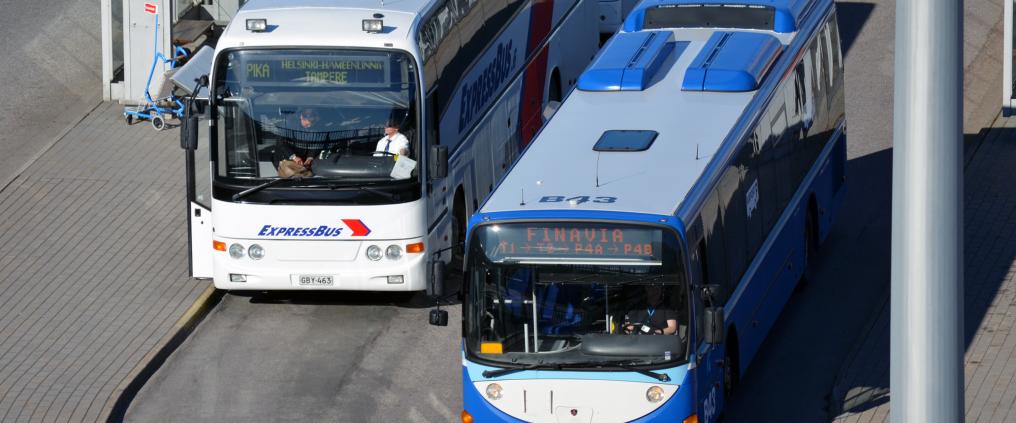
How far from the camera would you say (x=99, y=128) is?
2411 centimetres

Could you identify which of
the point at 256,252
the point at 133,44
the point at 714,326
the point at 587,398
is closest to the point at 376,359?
the point at 256,252

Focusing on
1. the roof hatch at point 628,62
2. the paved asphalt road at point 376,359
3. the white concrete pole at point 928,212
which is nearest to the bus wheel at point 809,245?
the paved asphalt road at point 376,359

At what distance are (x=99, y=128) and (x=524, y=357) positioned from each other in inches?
491

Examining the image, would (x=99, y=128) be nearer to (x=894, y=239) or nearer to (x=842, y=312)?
(x=842, y=312)

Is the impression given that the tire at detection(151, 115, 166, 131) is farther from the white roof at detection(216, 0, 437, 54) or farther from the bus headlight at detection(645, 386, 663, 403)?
the bus headlight at detection(645, 386, 663, 403)

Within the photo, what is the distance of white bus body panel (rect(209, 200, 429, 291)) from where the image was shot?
17.3m

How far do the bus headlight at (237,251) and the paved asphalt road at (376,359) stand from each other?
2.86 feet

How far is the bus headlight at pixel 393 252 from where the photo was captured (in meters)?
17.5

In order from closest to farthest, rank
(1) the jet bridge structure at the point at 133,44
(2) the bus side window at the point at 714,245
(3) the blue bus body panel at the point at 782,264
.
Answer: (2) the bus side window at the point at 714,245 → (3) the blue bus body panel at the point at 782,264 → (1) the jet bridge structure at the point at 133,44

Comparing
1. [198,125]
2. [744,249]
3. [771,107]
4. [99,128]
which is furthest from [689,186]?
[99,128]

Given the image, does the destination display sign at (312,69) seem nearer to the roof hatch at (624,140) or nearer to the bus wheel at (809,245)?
the roof hatch at (624,140)

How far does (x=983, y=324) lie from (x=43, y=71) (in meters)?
15.1

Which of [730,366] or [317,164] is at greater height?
[317,164]

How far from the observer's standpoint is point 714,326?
1305cm
